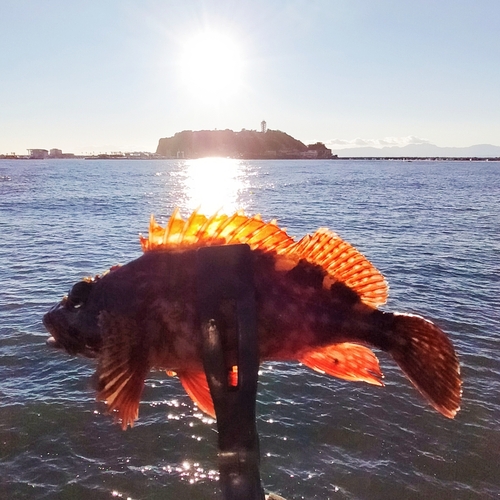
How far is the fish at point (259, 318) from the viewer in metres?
3.76

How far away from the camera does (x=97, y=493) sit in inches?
417

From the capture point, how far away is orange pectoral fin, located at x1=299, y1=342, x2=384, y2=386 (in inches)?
161

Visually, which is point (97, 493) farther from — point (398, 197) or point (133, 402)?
point (398, 197)

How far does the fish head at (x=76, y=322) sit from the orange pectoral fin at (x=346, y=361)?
1.79 m

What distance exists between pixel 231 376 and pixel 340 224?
131ft

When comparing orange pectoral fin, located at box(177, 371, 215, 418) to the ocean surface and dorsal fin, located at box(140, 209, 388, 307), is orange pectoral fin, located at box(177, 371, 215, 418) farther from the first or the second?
the ocean surface

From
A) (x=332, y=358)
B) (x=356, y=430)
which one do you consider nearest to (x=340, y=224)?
(x=356, y=430)

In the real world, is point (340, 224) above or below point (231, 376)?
below

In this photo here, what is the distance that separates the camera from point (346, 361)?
413 cm

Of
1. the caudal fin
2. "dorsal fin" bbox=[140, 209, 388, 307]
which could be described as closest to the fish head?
"dorsal fin" bbox=[140, 209, 388, 307]

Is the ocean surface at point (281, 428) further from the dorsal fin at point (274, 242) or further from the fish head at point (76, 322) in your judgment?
the fish head at point (76, 322)

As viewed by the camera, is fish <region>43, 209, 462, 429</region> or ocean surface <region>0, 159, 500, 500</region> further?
ocean surface <region>0, 159, 500, 500</region>

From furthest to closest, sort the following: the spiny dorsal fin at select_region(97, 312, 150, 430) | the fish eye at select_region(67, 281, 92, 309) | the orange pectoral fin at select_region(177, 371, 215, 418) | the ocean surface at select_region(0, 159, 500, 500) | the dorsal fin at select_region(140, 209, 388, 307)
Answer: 1. the ocean surface at select_region(0, 159, 500, 500)
2. the fish eye at select_region(67, 281, 92, 309)
3. the orange pectoral fin at select_region(177, 371, 215, 418)
4. the dorsal fin at select_region(140, 209, 388, 307)
5. the spiny dorsal fin at select_region(97, 312, 150, 430)

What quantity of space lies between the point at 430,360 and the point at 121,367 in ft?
7.94
